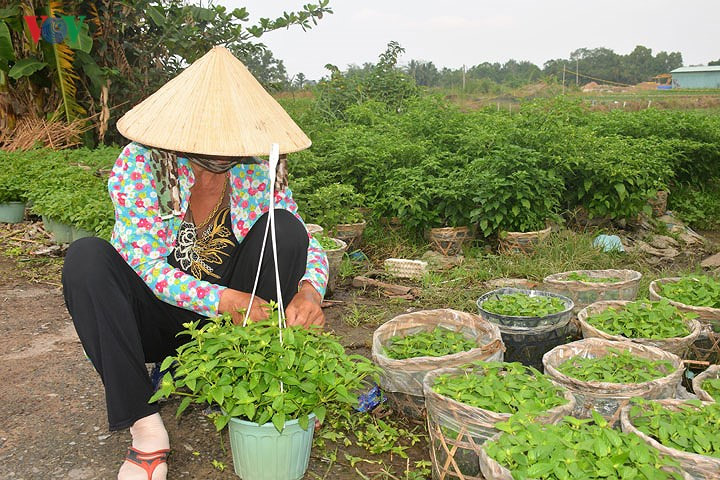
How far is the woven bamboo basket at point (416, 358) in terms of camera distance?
2.58 m

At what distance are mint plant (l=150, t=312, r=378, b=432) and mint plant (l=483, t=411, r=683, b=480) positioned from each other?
51 centimetres

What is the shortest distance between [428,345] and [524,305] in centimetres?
69

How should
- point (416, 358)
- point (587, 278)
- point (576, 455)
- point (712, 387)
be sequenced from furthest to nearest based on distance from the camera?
point (587, 278), point (416, 358), point (712, 387), point (576, 455)

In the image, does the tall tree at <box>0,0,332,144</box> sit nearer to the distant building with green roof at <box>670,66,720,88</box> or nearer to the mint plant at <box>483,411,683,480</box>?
the mint plant at <box>483,411,683,480</box>

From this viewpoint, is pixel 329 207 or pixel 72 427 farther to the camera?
pixel 329 207

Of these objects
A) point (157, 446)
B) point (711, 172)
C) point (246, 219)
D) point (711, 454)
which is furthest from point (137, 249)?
point (711, 172)

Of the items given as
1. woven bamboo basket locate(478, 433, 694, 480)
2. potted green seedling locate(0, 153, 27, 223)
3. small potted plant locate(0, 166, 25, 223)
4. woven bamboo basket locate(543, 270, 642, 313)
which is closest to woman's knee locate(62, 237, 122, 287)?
woven bamboo basket locate(478, 433, 694, 480)

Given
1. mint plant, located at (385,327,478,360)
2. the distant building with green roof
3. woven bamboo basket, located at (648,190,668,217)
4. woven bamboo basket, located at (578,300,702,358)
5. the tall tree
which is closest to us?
mint plant, located at (385,327,478,360)

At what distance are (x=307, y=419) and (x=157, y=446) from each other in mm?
553

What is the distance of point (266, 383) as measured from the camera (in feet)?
6.52

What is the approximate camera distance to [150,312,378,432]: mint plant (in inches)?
76.6

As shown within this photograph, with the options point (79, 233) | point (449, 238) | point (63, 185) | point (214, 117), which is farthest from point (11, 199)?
point (214, 117)

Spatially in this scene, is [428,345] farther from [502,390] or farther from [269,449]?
[269,449]

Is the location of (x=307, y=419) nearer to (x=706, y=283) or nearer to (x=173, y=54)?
(x=706, y=283)
